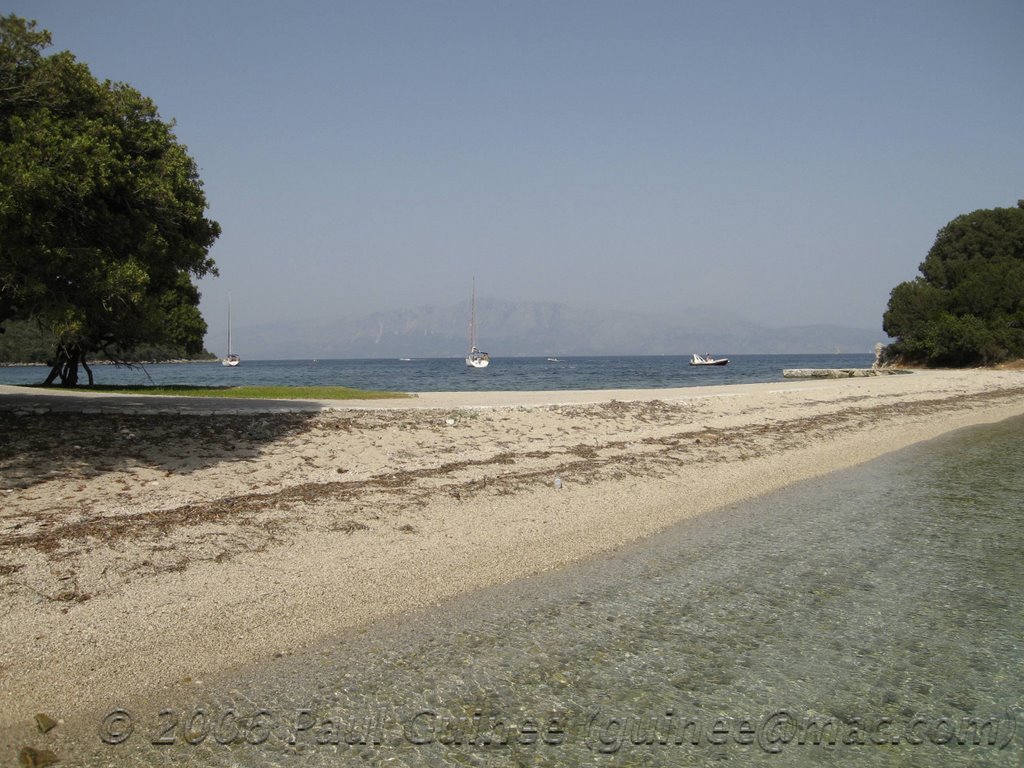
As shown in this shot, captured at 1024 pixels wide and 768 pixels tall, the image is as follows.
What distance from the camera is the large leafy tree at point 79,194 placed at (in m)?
10.9

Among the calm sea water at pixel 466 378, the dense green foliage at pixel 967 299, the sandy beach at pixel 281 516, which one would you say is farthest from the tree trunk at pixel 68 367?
the dense green foliage at pixel 967 299

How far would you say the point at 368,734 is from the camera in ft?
16.4

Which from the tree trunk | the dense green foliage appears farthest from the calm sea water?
the dense green foliage

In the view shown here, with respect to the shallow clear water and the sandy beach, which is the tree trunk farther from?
the shallow clear water

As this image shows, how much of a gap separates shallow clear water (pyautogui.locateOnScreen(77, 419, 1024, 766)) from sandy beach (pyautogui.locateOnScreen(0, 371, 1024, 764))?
0.63m

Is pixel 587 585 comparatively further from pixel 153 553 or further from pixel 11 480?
pixel 11 480

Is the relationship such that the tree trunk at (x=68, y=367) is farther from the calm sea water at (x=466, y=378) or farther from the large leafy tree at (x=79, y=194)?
the large leafy tree at (x=79, y=194)

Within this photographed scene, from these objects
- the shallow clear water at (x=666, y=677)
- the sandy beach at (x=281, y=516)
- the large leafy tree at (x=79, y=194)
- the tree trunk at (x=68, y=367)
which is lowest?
the shallow clear water at (x=666, y=677)

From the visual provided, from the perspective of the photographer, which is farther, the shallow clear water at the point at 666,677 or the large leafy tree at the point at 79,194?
the large leafy tree at the point at 79,194

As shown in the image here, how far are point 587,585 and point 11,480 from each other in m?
8.52

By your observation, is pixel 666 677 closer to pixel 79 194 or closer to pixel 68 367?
pixel 79 194

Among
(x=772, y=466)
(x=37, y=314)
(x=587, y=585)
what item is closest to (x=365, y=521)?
(x=587, y=585)

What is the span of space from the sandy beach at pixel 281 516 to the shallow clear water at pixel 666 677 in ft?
2.06

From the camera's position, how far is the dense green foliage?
6525 cm
